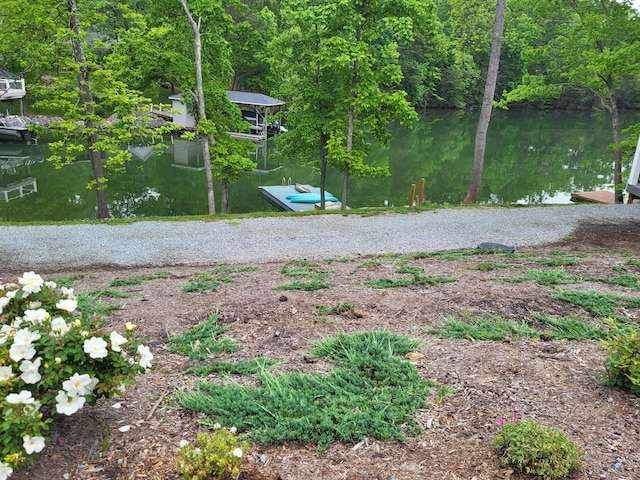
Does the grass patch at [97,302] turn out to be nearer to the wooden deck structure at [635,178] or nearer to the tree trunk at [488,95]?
the tree trunk at [488,95]

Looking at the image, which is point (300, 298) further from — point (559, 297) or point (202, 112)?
point (202, 112)

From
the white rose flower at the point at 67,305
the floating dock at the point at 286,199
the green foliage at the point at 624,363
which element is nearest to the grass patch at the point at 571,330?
the green foliage at the point at 624,363

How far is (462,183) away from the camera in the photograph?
78.1 feet

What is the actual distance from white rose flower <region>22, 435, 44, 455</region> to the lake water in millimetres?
14360

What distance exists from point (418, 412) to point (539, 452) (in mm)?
779

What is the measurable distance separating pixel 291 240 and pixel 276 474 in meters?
8.71

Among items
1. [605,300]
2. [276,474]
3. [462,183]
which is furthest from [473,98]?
[276,474]

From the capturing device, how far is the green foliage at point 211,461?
2.29 meters

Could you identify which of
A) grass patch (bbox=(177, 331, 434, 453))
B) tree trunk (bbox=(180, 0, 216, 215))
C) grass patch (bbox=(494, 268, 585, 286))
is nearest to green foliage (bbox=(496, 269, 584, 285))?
grass patch (bbox=(494, 268, 585, 286))

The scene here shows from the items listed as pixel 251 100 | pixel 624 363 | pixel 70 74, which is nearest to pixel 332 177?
pixel 251 100

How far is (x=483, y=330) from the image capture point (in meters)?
4.32

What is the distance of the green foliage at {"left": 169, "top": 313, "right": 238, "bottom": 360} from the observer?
398cm

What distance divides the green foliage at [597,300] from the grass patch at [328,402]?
2.46 meters

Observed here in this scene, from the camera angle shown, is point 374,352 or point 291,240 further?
point 291,240
